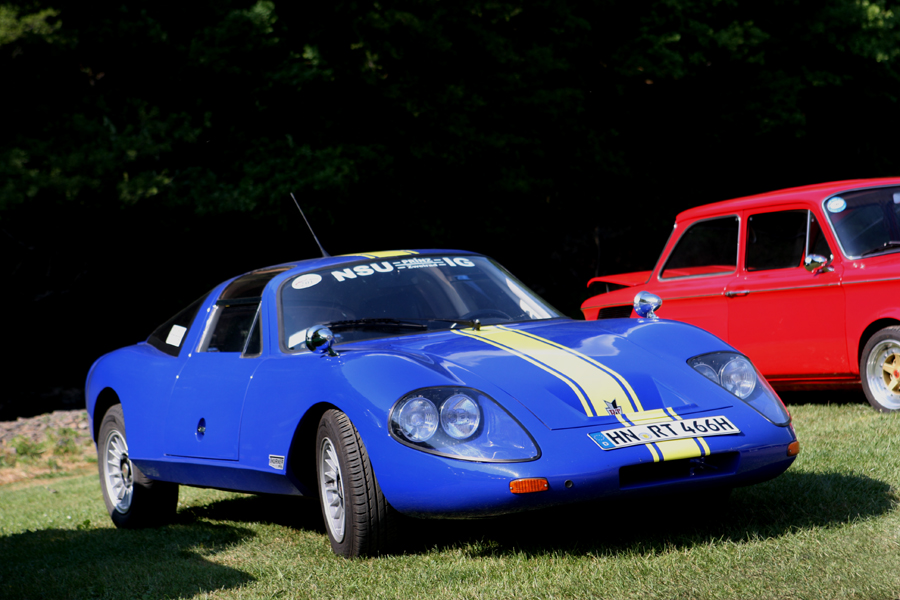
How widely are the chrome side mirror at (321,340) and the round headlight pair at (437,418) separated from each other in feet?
2.12

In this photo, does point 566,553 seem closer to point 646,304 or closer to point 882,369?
point 646,304

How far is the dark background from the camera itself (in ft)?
51.1

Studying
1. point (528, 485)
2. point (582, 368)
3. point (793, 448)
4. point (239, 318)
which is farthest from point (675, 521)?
point (239, 318)

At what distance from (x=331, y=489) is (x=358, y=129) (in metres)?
15.1

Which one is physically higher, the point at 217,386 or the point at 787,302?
the point at 217,386

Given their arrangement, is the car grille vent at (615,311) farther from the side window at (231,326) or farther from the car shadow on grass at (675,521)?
the side window at (231,326)

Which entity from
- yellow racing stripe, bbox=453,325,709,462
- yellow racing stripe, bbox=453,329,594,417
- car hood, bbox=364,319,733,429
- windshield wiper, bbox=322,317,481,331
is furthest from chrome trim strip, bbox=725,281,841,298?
yellow racing stripe, bbox=453,329,594,417

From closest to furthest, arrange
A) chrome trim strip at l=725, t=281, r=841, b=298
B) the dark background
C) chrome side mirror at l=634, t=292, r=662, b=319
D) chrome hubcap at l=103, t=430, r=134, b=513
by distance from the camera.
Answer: chrome side mirror at l=634, t=292, r=662, b=319
chrome hubcap at l=103, t=430, r=134, b=513
chrome trim strip at l=725, t=281, r=841, b=298
the dark background

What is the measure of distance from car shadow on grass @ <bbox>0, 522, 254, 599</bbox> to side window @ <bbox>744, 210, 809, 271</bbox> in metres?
4.64

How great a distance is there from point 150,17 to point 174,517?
11797 millimetres

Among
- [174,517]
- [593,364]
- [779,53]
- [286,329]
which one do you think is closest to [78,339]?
[174,517]

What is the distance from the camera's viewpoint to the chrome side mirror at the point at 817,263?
7250 millimetres

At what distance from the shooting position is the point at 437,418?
3.88 metres

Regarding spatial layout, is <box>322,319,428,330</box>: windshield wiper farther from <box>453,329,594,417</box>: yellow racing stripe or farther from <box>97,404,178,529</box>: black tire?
<box>97,404,178,529</box>: black tire
